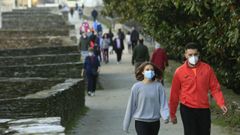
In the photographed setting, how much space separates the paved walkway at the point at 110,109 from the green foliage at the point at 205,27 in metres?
1.59

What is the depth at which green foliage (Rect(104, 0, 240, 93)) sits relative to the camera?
11.9m

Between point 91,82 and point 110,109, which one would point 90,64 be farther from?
point 110,109

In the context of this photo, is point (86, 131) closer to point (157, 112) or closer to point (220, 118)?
point (220, 118)

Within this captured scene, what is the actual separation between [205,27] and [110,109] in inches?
199

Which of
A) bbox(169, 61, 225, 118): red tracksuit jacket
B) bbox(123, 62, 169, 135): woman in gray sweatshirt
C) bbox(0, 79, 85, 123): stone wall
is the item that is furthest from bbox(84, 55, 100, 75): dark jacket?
bbox(123, 62, 169, 135): woman in gray sweatshirt

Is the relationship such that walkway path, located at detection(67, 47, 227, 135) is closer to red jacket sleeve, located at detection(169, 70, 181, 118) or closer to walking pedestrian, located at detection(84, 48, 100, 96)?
walking pedestrian, located at detection(84, 48, 100, 96)

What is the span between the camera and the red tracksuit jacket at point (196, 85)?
969 cm

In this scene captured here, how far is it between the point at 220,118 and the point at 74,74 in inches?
263

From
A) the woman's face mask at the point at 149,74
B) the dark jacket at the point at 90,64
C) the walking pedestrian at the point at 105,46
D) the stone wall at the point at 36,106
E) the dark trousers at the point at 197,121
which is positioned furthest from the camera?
the walking pedestrian at the point at 105,46

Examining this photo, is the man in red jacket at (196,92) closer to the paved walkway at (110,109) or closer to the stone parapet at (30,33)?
the paved walkway at (110,109)

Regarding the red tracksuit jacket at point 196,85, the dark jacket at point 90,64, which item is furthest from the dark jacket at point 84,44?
the red tracksuit jacket at point 196,85

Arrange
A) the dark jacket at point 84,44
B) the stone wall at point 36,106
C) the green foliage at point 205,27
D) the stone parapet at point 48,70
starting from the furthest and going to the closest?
the dark jacket at point 84,44 < the stone parapet at point 48,70 < the stone wall at point 36,106 < the green foliage at point 205,27

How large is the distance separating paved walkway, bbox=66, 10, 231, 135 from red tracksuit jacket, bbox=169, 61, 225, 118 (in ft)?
12.4

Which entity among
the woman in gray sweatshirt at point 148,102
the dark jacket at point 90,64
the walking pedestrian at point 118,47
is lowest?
the walking pedestrian at point 118,47
